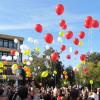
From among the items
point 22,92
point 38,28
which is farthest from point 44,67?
point 22,92

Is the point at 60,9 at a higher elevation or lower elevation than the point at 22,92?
higher

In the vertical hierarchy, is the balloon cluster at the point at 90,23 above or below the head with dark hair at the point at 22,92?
above

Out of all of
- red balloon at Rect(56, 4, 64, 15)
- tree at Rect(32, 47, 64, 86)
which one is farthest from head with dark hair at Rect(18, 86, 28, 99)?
tree at Rect(32, 47, 64, 86)

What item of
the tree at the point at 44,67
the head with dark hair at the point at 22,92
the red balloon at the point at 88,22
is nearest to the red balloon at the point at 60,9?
the red balloon at the point at 88,22

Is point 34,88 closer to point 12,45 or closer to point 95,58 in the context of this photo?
point 12,45

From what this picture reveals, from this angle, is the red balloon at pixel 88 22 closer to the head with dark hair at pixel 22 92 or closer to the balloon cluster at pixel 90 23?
the balloon cluster at pixel 90 23

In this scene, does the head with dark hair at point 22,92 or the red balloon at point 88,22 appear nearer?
the head with dark hair at point 22,92

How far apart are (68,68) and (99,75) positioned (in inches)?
445

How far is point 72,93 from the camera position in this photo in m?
12.2

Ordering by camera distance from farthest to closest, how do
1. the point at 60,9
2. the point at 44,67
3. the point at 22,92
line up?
the point at 44,67
the point at 60,9
the point at 22,92

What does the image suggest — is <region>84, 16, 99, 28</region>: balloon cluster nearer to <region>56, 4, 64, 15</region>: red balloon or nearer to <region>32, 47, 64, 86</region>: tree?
<region>56, 4, 64, 15</region>: red balloon

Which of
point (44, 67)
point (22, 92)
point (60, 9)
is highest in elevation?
point (60, 9)

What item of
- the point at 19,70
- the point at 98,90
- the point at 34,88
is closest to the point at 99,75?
the point at 19,70

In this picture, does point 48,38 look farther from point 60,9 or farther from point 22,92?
point 22,92
